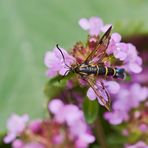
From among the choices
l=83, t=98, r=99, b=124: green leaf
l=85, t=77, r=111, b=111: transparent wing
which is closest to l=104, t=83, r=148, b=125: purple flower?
l=83, t=98, r=99, b=124: green leaf

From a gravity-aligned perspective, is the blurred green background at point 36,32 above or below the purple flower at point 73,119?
above

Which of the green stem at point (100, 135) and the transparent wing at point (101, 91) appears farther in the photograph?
the green stem at point (100, 135)

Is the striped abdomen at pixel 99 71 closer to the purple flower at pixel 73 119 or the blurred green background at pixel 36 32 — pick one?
the purple flower at pixel 73 119

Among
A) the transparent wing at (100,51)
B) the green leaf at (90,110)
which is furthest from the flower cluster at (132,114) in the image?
the transparent wing at (100,51)

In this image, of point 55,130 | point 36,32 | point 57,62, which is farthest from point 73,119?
point 36,32

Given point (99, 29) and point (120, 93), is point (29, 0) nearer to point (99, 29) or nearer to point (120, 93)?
point (120, 93)

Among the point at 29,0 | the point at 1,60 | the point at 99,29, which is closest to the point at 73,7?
the point at 29,0

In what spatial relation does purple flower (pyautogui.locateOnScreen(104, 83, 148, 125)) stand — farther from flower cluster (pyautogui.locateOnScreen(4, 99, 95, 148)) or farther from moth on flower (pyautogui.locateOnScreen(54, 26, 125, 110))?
moth on flower (pyautogui.locateOnScreen(54, 26, 125, 110))
